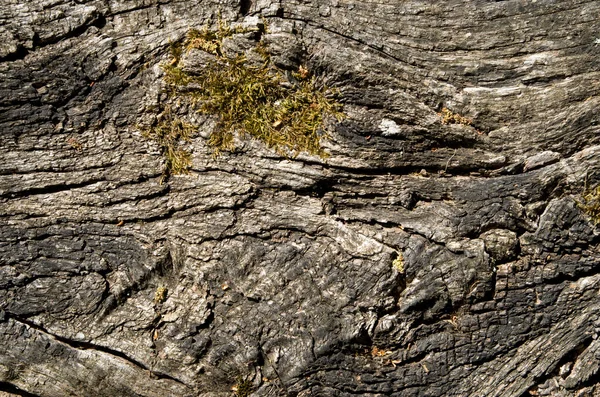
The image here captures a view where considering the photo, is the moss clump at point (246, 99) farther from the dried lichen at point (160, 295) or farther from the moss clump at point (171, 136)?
the dried lichen at point (160, 295)

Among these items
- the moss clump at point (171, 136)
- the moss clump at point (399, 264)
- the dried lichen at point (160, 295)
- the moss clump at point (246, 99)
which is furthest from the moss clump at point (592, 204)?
the dried lichen at point (160, 295)

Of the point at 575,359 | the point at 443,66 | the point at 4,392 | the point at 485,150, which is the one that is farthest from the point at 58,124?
the point at 575,359

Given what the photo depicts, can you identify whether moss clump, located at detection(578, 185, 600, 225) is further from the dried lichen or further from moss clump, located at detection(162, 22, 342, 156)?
the dried lichen

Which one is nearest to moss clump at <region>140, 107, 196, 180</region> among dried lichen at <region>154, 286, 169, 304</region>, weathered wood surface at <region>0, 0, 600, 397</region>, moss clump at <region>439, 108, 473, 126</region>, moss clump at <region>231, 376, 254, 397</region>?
weathered wood surface at <region>0, 0, 600, 397</region>

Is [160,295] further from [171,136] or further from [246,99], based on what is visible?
[246,99]

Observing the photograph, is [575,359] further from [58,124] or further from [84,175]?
[58,124]

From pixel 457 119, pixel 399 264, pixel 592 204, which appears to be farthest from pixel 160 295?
pixel 592 204
